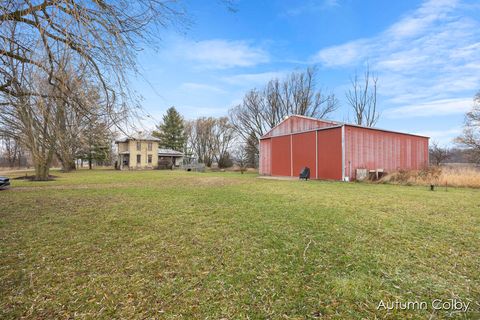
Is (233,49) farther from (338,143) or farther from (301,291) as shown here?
(338,143)

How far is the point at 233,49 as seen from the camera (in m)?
6.44

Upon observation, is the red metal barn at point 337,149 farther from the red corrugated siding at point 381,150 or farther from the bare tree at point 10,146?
the bare tree at point 10,146

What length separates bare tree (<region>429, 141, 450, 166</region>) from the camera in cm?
2548

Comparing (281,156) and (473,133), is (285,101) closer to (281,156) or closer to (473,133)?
(281,156)

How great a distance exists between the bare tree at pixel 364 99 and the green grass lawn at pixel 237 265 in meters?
28.4

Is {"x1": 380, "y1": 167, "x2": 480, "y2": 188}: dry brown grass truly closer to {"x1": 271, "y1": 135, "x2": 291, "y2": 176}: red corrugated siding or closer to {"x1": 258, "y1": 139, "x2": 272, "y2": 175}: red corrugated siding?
{"x1": 271, "y1": 135, "x2": 291, "y2": 176}: red corrugated siding

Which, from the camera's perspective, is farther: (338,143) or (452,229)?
(338,143)

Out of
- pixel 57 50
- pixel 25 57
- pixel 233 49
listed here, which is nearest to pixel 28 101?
pixel 25 57

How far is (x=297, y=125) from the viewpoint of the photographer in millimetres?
16828

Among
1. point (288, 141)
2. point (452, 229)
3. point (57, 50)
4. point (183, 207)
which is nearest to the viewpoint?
point (57, 50)

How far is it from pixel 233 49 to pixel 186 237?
5.20 metres

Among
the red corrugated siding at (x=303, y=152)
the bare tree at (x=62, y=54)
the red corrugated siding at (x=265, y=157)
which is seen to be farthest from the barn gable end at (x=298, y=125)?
the bare tree at (x=62, y=54)

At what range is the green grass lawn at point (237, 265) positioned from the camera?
1.87m

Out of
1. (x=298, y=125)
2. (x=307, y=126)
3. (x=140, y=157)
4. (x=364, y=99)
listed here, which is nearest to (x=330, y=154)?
(x=307, y=126)
